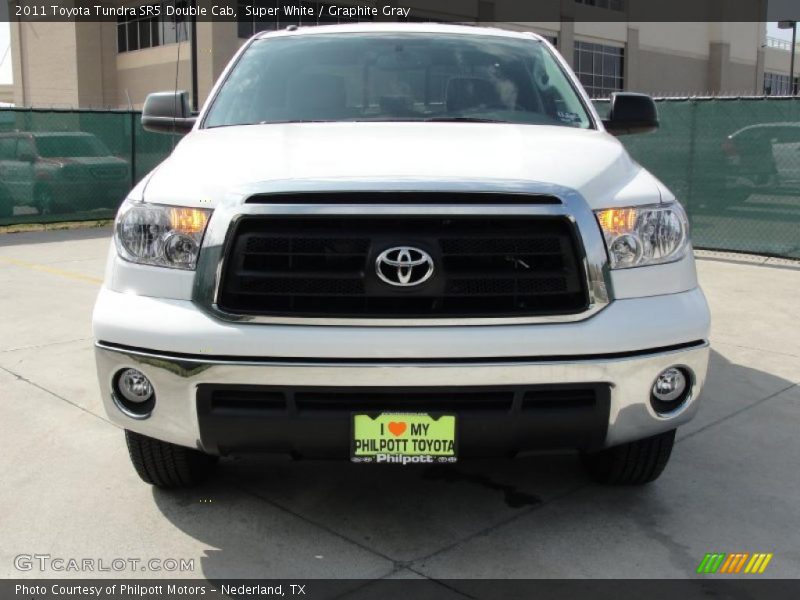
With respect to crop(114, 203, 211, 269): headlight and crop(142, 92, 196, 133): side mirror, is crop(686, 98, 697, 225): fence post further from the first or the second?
crop(114, 203, 211, 269): headlight

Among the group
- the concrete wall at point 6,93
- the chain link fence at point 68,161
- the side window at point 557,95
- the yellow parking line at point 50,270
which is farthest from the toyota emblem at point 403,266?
the concrete wall at point 6,93

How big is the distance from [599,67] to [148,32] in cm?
2174

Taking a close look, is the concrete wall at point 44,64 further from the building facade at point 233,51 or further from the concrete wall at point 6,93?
the concrete wall at point 6,93

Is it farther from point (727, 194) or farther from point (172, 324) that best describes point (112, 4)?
point (172, 324)

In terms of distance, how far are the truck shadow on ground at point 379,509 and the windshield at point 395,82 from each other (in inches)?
64.2

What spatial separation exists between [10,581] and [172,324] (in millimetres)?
1057

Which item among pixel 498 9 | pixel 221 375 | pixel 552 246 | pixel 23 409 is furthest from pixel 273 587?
pixel 498 9

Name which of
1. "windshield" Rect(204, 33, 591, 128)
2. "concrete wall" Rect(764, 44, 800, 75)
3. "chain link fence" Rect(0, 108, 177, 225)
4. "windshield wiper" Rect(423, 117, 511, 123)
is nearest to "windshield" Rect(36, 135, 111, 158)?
"chain link fence" Rect(0, 108, 177, 225)

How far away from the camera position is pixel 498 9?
36562mm

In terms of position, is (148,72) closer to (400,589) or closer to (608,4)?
(608,4)

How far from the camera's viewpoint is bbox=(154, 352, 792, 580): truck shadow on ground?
3254 millimetres

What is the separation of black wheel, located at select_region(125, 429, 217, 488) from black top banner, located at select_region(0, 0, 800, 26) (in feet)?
73.2

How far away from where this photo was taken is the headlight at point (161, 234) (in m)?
3.11

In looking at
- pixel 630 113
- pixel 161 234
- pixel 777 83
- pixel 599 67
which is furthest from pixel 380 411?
pixel 777 83
